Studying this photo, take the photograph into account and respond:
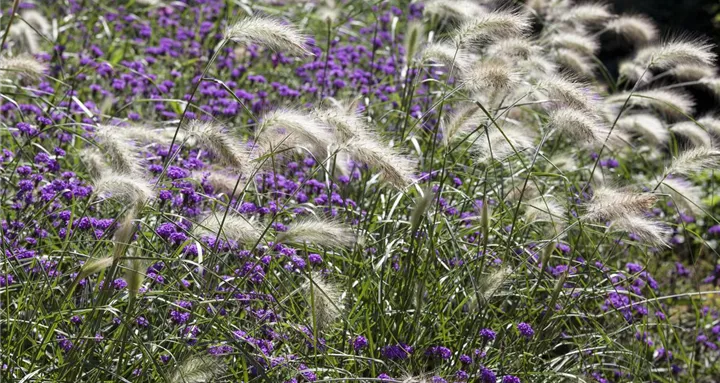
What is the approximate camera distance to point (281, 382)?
9.78ft

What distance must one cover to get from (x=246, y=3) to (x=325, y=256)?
421 centimetres

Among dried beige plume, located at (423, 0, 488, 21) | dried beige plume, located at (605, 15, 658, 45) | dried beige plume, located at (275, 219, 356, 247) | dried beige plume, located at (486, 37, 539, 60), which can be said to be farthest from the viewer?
dried beige plume, located at (605, 15, 658, 45)

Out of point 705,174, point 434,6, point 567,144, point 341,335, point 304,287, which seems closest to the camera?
point 304,287

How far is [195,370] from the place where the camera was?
8.34 ft

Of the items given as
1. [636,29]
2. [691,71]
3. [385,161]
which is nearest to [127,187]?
[385,161]

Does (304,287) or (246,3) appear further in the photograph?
(246,3)

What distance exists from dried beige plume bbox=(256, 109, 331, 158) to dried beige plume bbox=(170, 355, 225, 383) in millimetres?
707

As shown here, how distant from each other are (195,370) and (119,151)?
0.87 metres

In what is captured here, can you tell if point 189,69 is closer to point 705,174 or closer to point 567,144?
point 567,144

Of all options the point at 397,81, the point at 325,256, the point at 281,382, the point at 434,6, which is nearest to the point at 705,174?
the point at 397,81

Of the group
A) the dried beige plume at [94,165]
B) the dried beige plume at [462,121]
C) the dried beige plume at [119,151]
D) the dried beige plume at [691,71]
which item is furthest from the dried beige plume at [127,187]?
the dried beige plume at [691,71]

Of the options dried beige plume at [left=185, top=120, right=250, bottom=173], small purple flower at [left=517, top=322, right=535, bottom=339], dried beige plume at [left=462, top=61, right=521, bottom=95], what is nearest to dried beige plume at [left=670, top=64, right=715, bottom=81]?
dried beige plume at [left=462, top=61, right=521, bottom=95]

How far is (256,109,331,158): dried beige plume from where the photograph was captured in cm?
285

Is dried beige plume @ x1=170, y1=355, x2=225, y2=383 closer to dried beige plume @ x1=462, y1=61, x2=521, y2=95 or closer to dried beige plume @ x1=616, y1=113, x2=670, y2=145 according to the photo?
dried beige plume @ x1=462, y1=61, x2=521, y2=95
